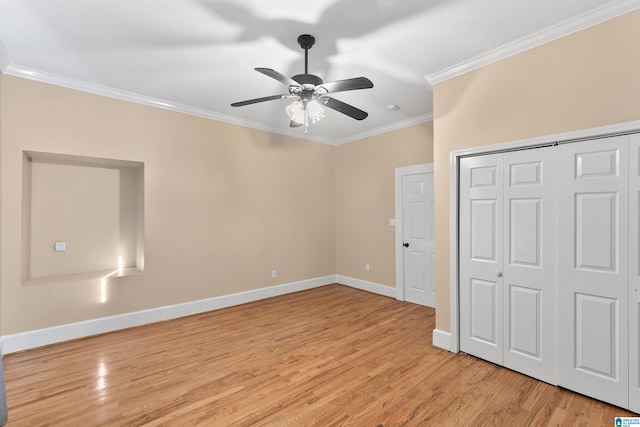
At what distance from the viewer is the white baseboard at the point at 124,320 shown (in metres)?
3.10

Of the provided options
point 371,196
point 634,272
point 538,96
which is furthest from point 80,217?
point 634,272

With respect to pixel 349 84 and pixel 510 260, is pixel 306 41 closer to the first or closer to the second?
pixel 349 84

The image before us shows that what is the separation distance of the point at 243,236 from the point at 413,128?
3161 mm

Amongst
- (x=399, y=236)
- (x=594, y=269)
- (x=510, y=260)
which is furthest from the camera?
(x=399, y=236)

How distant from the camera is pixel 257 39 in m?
2.54

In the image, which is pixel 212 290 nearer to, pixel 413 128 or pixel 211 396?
pixel 211 396

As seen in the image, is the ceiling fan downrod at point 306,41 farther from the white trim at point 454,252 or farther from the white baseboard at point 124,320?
the white baseboard at point 124,320

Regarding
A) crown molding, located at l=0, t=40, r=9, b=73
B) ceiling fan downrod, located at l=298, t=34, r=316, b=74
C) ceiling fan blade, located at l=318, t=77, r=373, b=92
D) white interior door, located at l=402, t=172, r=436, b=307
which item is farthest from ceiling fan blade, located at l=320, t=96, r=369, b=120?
crown molding, located at l=0, t=40, r=9, b=73

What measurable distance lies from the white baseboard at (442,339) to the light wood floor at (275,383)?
0.09m

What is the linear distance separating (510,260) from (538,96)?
143 centimetres

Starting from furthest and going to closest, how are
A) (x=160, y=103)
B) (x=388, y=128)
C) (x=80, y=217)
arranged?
(x=388, y=128)
(x=160, y=103)
(x=80, y=217)

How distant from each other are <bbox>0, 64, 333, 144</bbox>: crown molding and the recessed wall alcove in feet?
2.54

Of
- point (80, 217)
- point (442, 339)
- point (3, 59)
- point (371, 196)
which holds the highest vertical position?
point (3, 59)

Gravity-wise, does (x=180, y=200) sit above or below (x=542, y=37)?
below
